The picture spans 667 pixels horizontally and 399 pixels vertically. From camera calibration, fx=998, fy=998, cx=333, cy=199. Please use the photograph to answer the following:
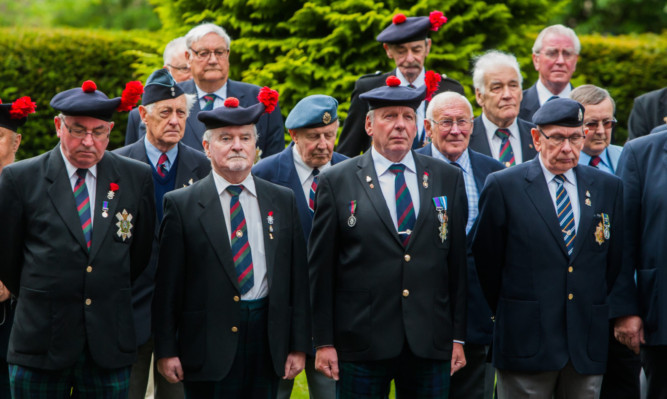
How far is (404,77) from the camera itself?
311 inches

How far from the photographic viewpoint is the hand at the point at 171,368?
5504mm

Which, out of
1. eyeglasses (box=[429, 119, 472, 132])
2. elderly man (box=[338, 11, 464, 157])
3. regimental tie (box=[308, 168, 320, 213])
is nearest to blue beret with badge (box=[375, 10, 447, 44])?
elderly man (box=[338, 11, 464, 157])

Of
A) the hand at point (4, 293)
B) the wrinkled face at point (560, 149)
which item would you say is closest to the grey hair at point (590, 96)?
the wrinkled face at point (560, 149)

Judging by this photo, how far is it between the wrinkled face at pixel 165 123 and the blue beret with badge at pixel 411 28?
1867mm

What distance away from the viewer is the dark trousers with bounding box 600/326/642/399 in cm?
655

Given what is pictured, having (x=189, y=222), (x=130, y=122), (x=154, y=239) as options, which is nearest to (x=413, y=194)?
(x=189, y=222)

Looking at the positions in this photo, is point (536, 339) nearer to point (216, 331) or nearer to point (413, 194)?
point (413, 194)

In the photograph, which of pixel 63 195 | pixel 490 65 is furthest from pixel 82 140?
pixel 490 65

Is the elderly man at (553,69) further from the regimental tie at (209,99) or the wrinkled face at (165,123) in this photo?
the wrinkled face at (165,123)

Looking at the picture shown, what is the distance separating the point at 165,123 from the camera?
6781 millimetres

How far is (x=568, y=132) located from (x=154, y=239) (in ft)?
8.73

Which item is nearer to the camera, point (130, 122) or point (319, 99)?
point (319, 99)

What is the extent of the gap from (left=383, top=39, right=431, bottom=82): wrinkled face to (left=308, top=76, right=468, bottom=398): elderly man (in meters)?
2.10

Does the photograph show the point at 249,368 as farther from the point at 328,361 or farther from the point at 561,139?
the point at 561,139
